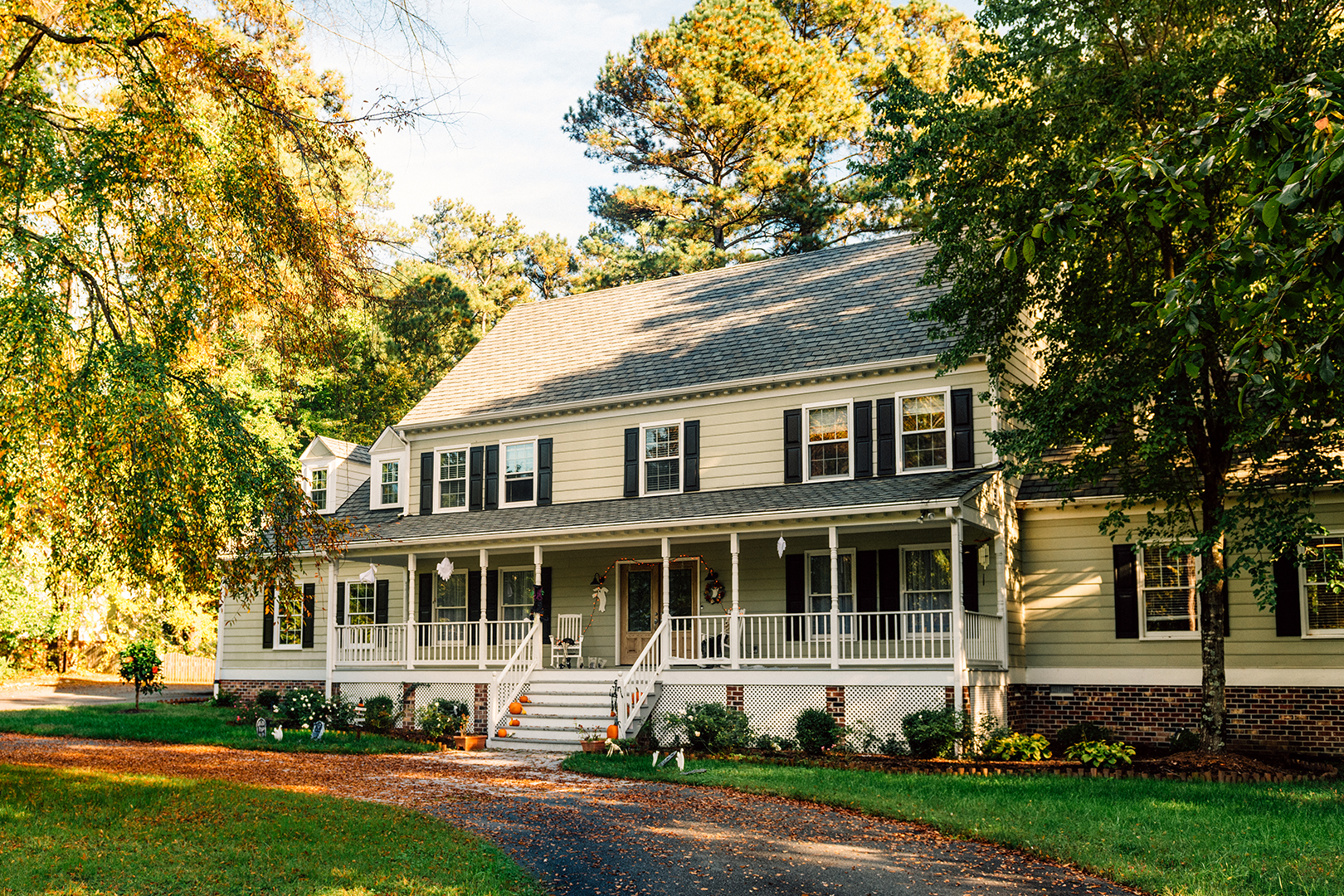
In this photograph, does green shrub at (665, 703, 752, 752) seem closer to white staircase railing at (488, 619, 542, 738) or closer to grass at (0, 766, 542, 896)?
white staircase railing at (488, 619, 542, 738)

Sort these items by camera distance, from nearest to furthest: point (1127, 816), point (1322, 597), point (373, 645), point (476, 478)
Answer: point (1127, 816), point (1322, 597), point (373, 645), point (476, 478)

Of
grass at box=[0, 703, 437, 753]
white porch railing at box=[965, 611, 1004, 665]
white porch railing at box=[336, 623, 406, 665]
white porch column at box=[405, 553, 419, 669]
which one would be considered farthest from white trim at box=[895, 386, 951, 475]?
white porch railing at box=[336, 623, 406, 665]

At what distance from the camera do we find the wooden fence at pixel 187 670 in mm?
36469

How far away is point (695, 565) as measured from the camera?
68.0 ft

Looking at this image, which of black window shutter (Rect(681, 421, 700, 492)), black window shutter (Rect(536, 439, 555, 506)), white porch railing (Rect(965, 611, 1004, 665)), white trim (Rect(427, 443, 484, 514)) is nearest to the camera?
white porch railing (Rect(965, 611, 1004, 665))

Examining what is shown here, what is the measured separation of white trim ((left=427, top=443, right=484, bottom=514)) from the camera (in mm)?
23078

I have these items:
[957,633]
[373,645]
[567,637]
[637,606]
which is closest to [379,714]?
[373,645]

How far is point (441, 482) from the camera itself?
23578 mm

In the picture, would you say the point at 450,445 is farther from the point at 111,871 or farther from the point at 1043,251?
the point at 111,871

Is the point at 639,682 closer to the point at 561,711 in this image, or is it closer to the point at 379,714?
the point at 561,711

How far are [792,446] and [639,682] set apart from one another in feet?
16.6

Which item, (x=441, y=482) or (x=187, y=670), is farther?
(x=187, y=670)

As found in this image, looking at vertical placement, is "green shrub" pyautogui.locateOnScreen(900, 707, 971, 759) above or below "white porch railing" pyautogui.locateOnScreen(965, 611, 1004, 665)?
below

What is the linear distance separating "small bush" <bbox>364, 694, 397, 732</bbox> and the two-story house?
2.08ft
